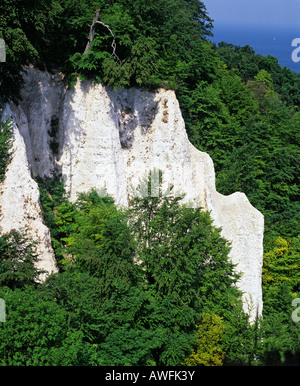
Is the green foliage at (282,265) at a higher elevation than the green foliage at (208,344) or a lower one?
higher

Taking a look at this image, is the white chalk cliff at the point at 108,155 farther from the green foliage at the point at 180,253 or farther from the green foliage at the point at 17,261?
the green foliage at the point at 180,253

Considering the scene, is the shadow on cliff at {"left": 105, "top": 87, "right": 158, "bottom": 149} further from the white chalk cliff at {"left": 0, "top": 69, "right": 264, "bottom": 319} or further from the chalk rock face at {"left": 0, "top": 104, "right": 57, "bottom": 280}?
the chalk rock face at {"left": 0, "top": 104, "right": 57, "bottom": 280}

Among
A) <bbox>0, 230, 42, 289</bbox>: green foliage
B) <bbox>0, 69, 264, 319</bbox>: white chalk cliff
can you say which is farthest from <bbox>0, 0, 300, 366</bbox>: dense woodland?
<bbox>0, 69, 264, 319</bbox>: white chalk cliff

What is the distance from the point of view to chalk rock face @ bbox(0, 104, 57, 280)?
A: 2061 centimetres

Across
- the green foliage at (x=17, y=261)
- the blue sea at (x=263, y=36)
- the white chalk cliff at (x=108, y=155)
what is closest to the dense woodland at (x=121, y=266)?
the green foliage at (x=17, y=261)

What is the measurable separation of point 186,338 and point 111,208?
24.4ft

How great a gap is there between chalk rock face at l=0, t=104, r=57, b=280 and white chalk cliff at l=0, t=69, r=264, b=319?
4 centimetres

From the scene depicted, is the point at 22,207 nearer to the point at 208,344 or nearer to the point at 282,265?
the point at 208,344

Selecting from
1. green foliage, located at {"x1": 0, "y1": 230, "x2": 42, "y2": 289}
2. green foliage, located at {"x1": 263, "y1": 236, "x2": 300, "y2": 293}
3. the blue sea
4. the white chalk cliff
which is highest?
the blue sea

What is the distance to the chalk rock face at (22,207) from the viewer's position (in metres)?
20.6

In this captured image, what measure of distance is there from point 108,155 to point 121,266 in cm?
791

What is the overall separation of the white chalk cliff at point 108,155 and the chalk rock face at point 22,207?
4 cm

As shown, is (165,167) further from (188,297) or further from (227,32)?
(227,32)

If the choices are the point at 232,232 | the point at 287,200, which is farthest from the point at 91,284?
the point at 287,200
